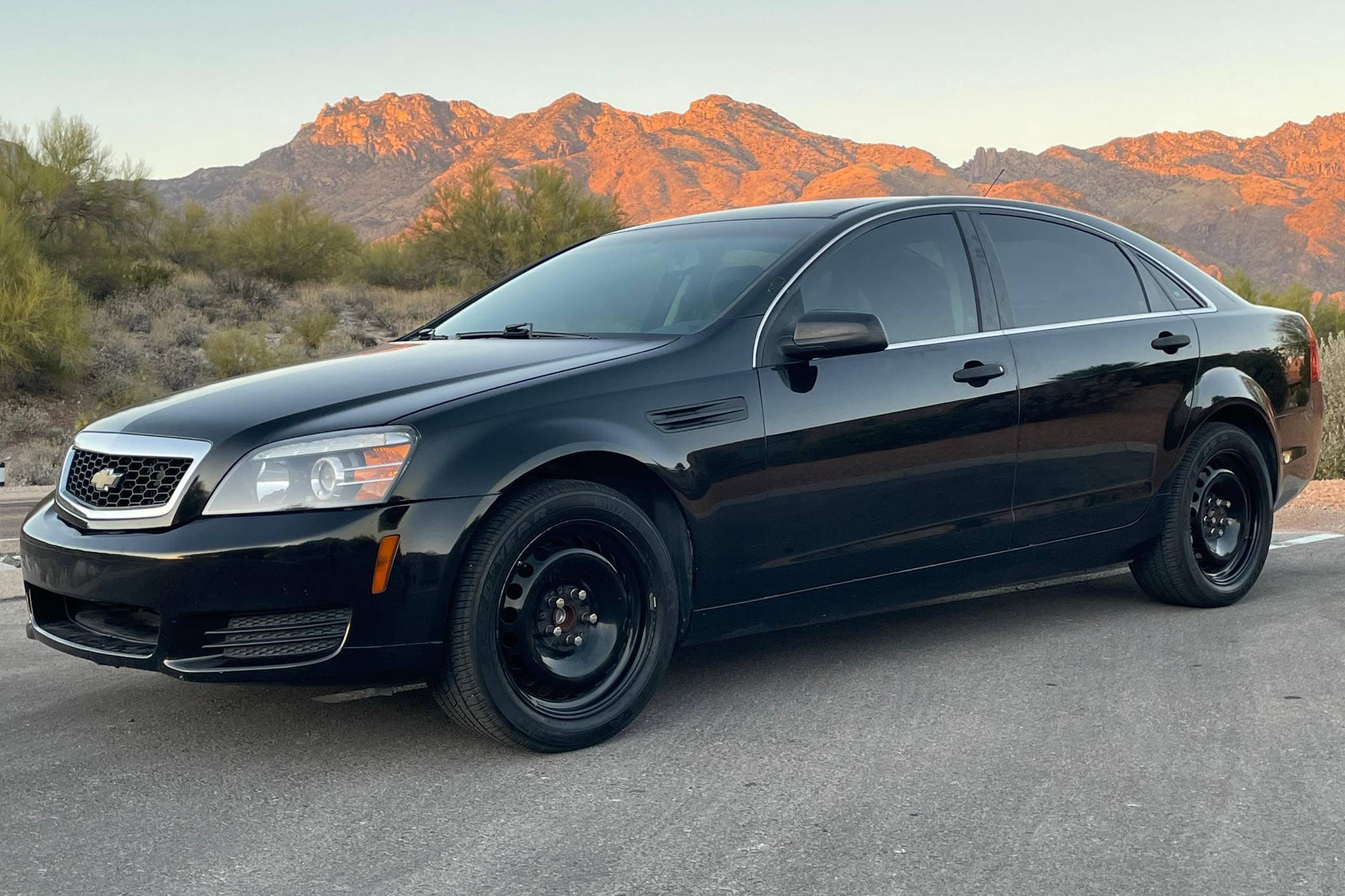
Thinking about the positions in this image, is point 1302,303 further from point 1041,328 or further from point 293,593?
point 293,593

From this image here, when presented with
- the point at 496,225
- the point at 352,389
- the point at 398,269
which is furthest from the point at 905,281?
the point at 398,269

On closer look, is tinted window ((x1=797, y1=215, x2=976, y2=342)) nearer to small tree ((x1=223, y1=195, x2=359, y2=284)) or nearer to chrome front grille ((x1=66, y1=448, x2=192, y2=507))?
chrome front grille ((x1=66, y1=448, x2=192, y2=507))

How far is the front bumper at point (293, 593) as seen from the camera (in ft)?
13.2

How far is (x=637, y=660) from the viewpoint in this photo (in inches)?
179

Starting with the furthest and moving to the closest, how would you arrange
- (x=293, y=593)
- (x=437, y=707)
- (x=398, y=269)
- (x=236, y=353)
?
(x=398, y=269) → (x=236, y=353) → (x=437, y=707) → (x=293, y=593)

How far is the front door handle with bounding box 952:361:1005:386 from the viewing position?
5426 mm

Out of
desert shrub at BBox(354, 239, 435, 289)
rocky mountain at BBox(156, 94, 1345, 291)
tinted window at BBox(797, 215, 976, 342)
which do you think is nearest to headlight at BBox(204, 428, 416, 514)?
tinted window at BBox(797, 215, 976, 342)

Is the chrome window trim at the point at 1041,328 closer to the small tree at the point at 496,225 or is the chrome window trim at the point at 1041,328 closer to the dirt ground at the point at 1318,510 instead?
the dirt ground at the point at 1318,510

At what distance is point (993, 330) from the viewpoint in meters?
5.66

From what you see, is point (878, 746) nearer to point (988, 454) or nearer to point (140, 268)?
point (988, 454)

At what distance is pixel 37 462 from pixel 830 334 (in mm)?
15453

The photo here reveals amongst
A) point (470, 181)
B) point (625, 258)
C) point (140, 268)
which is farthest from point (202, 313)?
point (625, 258)

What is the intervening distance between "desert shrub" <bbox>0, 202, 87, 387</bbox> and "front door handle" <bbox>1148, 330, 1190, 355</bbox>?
20.0 m

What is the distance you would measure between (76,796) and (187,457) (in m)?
0.97
